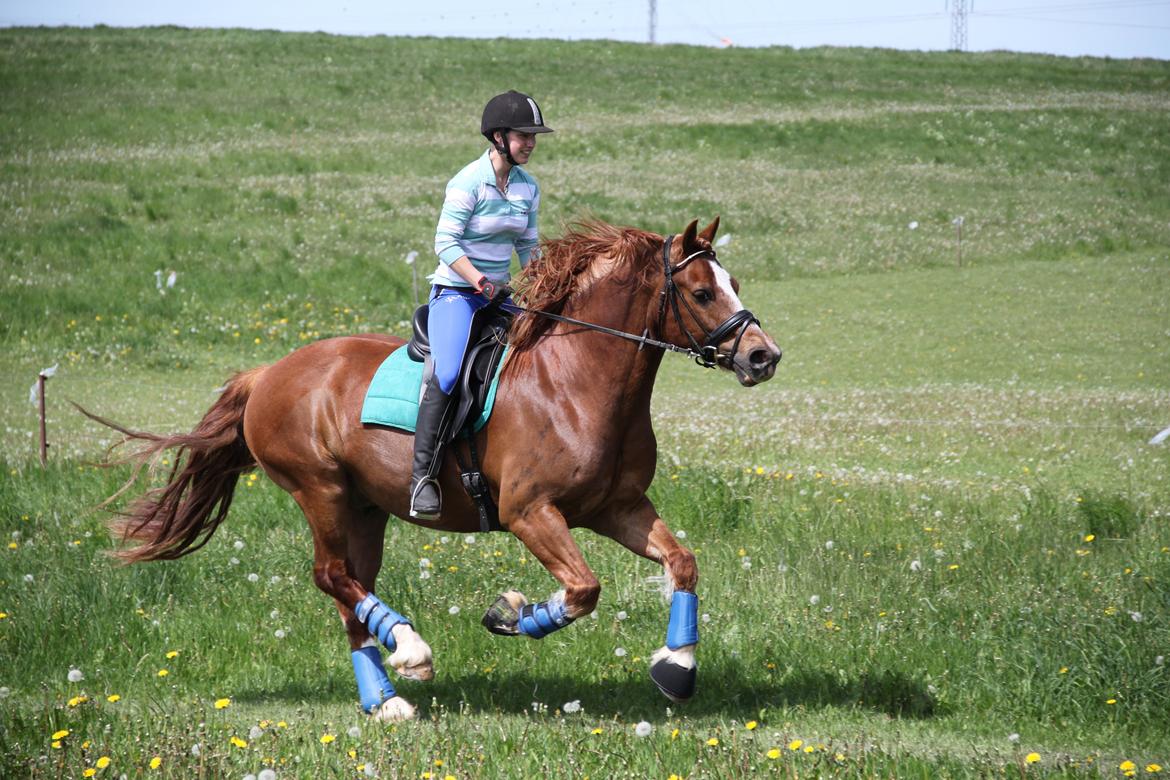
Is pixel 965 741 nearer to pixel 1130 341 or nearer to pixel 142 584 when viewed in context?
pixel 142 584

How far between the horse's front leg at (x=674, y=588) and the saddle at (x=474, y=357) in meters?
0.92

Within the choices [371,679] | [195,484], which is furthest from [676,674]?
[195,484]

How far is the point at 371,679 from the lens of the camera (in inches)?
267

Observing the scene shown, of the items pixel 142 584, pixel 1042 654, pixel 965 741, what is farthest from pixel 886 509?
pixel 142 584

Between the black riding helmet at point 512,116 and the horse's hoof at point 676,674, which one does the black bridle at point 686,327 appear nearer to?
the black riding helmet at point 512,116

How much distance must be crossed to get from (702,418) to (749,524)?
6.13m

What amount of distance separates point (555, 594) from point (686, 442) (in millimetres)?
7167

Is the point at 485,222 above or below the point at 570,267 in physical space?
above

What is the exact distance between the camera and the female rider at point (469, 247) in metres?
6.47

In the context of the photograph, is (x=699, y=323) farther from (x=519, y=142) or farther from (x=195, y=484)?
(x=195, y=484)

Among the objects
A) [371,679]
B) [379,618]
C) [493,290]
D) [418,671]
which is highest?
[493,290]

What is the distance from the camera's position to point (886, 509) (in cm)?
978

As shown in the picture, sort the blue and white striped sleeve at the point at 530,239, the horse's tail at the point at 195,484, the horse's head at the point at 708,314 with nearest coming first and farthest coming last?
the horse's head at the point at 708,314 → the blue and white striped sleeve at the point at 530,239 → the horse's tail at the point at 195,484

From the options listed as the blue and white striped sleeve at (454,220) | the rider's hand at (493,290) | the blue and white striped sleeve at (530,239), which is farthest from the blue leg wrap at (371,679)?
the blue and white striped sleeve at (530,239)
